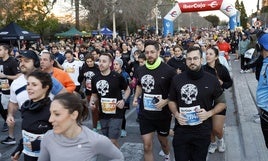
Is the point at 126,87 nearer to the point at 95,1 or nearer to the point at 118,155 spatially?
the point at 118,155

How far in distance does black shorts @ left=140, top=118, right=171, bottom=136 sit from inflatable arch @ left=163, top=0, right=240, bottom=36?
23.4 meters

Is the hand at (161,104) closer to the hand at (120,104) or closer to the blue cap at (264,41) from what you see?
the hand at (120,104)

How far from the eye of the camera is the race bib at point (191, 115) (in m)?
4.12

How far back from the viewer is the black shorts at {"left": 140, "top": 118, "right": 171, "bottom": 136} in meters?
5.14

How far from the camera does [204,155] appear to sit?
13.8 feet

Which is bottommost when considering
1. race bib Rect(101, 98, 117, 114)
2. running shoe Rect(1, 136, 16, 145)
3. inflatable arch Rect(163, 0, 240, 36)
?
running shoe Rect(1, 136, 16, 145)

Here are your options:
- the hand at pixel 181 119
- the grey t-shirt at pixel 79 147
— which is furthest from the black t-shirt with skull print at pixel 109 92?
the grey t-shirt at pixel 79 147

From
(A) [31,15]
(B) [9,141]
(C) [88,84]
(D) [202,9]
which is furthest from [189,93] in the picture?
(A) [31,15]

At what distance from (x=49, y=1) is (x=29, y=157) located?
3919 centimetres

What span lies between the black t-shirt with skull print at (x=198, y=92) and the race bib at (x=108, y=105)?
63.8 inches

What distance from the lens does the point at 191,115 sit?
13.5 feet

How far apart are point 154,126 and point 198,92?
51.8 inches

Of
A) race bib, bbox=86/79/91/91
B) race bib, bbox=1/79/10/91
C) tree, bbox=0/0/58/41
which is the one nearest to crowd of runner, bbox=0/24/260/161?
race bib, bbox=1/79/10/91

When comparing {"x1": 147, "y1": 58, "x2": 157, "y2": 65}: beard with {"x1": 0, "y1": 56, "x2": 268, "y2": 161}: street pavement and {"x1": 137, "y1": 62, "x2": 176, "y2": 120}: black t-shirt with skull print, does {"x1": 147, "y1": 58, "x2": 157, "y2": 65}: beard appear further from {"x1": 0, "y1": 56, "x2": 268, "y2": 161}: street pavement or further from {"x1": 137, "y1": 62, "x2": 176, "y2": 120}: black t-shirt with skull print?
{"x1": 0, "y1": 56, "x2": 268, "y2": 161}: street pavement
